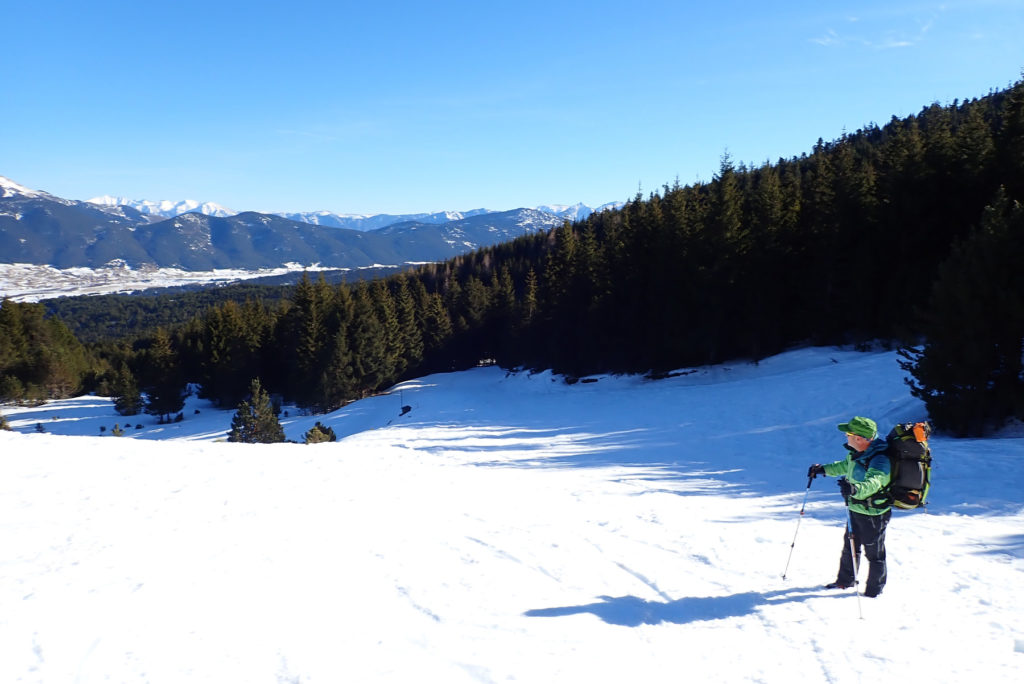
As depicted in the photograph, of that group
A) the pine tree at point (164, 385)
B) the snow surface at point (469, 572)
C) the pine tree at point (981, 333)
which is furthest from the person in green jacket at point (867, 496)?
the pine tree at point (164, 385)

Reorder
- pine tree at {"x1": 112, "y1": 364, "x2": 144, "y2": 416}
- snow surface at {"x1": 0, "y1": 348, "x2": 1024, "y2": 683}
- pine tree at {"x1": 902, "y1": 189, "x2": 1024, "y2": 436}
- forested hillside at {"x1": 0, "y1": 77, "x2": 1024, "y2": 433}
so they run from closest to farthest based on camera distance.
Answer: snow surface at {"x1": 0, "y1": 348, "x2": 1024, "y2": 683} < pine tree at {"x1": 902, "y1": 189, "x2": 1024, "y2": 436} < forested hillside at {"x1": 0, "y1": 77, "x2": 1024, "y2": 433} < pine tree at {"x1": 112, "y1": 364, "x2": 144, "y2": 416}

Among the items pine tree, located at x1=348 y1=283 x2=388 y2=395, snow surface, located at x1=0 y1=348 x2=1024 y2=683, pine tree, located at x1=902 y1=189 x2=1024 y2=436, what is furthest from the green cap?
pine tree, located at x1=348 y1=283 x2=388 y2=395

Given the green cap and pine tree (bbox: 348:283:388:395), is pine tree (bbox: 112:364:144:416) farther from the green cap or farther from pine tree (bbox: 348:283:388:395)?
the green cap

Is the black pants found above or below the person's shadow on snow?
above

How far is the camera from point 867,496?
5.39 metres

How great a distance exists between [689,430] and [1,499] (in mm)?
17384

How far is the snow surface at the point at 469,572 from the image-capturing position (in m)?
4.41

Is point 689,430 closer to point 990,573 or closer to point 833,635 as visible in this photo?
point 990,573

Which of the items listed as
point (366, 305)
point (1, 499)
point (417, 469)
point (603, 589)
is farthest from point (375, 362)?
point (603, 589)

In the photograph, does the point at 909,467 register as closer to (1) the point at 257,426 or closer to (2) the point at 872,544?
(2) the point at 872,544

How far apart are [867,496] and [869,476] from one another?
0.21 meters

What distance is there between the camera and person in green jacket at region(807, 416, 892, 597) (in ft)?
17.7

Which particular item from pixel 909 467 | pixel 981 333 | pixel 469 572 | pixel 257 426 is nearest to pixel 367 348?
pixel 257 426

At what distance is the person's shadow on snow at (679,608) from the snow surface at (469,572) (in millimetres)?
30
